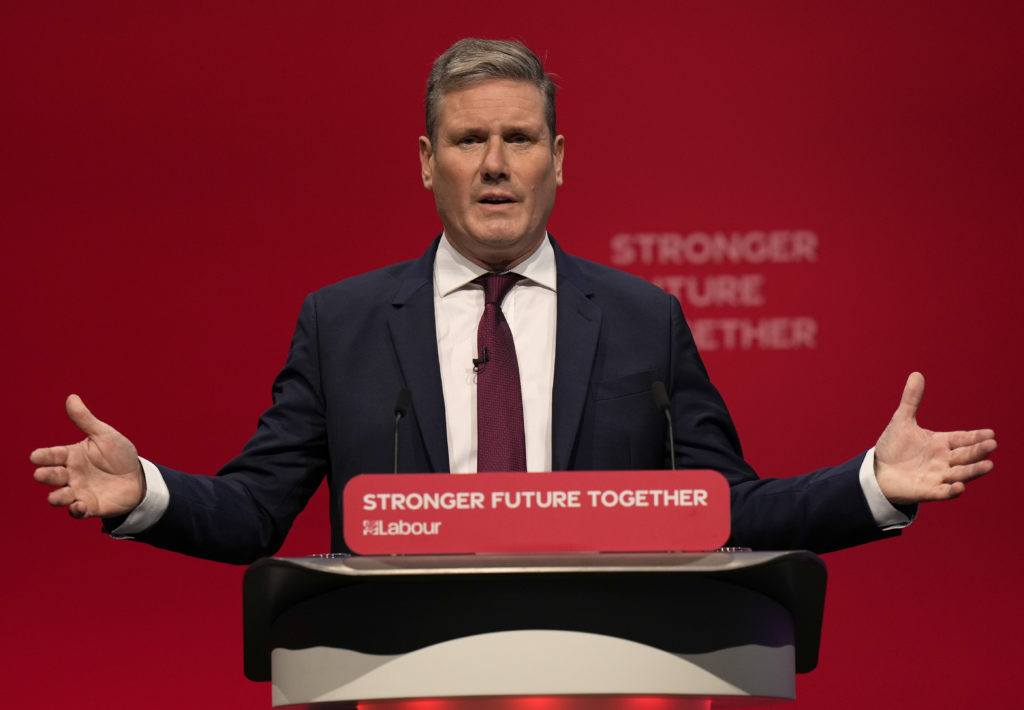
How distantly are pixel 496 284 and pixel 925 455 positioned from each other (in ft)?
2.54

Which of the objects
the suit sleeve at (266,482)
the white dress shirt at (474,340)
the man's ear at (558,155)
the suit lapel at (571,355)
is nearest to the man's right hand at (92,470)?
the suit sleeve at (266,482)

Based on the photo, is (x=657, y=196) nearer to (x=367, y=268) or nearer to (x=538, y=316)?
(x=367, y=268)

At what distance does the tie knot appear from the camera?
2092 millimetres

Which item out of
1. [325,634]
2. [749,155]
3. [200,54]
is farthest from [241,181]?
[325,634]

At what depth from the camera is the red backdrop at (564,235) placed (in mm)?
3020

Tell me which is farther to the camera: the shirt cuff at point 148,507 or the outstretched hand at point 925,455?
the shirt cuff at point 148,507

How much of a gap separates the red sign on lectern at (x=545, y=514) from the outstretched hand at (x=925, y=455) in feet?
1.21

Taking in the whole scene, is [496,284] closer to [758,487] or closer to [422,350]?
[422,350]

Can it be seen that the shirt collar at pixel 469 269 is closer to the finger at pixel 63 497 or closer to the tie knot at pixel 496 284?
the tie knot at pixel 496 284

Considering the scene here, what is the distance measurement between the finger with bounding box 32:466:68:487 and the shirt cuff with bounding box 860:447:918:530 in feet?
3.26

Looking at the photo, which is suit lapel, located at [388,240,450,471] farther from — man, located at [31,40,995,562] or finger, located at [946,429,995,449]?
finger, located at [946,429,995,449]

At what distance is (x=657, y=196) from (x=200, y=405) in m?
1.18

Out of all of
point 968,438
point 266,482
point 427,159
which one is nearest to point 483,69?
point 427,159

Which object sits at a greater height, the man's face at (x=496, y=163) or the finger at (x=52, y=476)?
the man's face at (x=496, y=163)
